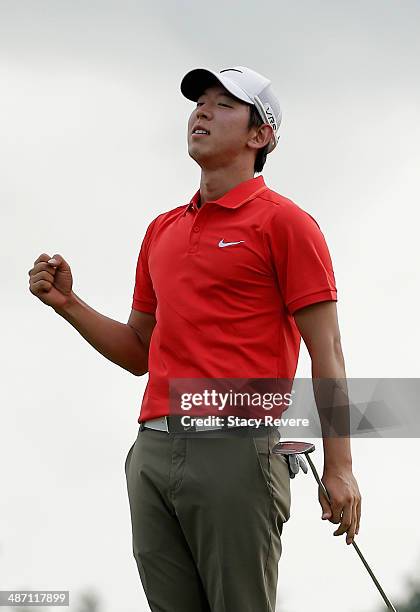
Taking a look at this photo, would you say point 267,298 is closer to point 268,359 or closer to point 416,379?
point 268,359

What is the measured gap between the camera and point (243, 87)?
12.7 feet

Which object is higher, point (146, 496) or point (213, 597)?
point (146, 496)

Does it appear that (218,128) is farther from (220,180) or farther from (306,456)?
(306,456)

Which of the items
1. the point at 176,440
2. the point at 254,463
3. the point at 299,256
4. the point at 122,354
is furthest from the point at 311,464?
the point at 122,354

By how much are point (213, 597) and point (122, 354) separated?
3.61ft

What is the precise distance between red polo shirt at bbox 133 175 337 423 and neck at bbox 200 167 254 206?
6.5 inches

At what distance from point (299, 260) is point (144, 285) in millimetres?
880

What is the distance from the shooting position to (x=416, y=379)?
3977mm

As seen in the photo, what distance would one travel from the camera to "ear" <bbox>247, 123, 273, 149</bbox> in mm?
3883

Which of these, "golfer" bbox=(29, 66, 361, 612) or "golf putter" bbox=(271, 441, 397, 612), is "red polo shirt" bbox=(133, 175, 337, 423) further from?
"golf putter" bbox=(271, 441, 397, 612)

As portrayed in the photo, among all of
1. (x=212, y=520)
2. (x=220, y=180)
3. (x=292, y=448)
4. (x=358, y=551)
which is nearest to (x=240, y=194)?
(x=220, y=180)

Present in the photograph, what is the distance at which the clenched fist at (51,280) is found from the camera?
12.9 ft

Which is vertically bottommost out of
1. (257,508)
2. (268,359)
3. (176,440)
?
(257,508)

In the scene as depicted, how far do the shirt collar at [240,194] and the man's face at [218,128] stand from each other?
11 cm
